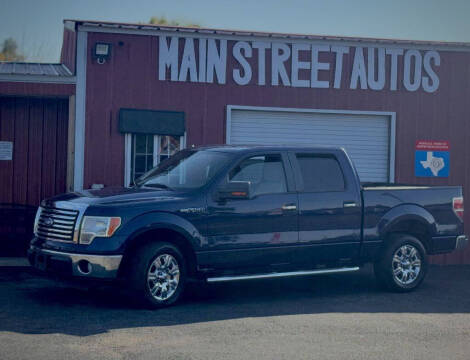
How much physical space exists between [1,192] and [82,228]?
577 cm

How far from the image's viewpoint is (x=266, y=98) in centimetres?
1405

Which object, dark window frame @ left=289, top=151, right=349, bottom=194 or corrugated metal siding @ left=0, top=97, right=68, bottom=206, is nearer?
dark window frame @ left=289, top=151, right=349, bottom=194

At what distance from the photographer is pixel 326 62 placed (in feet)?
46.9

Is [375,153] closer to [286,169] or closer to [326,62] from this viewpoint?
[326,62]

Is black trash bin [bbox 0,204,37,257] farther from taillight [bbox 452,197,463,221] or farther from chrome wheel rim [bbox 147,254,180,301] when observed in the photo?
taillight [bbox 452,197,463,221]

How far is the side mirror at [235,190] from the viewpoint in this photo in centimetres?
915

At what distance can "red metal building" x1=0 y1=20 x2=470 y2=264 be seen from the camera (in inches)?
525

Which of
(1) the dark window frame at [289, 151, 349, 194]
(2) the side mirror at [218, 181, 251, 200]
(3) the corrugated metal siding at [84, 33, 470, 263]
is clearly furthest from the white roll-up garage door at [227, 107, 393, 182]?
(2) the side mirror at [218, 181, 251, 200]

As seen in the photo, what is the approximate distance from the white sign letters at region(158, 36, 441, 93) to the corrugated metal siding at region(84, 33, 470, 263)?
0.25ft

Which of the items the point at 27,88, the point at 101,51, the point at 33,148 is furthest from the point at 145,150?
the point at 27,88

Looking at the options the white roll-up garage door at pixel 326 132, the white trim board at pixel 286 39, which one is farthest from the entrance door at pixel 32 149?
the white roll-up garage door at pixel 326 132

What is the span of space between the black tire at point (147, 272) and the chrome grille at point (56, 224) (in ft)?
2.55

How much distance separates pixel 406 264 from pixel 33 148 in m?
6.92

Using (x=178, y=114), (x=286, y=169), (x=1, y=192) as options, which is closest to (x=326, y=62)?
(x=178, y=114)
